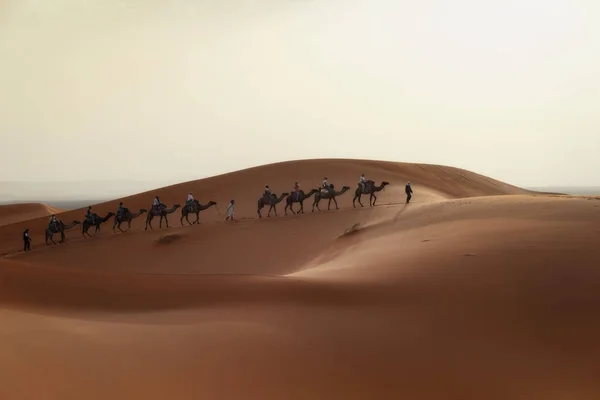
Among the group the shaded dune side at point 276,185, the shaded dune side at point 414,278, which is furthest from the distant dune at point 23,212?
the shaded dune side at point 414,278

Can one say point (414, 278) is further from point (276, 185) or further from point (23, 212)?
point (23, 212)

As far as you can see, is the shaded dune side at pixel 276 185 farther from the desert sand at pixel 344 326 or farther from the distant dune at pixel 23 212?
the distant dune at pixel 23 212

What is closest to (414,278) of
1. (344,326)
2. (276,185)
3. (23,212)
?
(344,326)

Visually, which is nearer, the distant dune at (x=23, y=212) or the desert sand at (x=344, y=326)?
the desert sand at (x=344, y=326)

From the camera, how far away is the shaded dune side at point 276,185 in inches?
1334

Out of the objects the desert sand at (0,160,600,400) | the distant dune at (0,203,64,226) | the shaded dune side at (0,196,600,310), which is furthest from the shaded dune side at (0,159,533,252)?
the distant dune at (0,203,64,226)

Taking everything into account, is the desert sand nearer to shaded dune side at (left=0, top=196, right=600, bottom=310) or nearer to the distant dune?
shaded dune side at (left=0, top=196, right=600, bottom=310)

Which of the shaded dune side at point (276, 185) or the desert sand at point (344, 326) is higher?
the shaded dune side at point (276, 185)

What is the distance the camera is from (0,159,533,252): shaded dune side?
33875 millimetres

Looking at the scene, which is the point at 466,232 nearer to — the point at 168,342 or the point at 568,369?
the point at 568,369

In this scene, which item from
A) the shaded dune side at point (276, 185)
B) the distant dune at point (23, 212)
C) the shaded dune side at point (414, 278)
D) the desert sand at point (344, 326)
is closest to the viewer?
the desert sand at point (344, 326)

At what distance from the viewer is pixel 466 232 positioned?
13.7 metres

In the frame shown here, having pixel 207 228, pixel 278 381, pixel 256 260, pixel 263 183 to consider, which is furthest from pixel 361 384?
pixel 263 183

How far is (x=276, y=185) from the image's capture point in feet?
121
